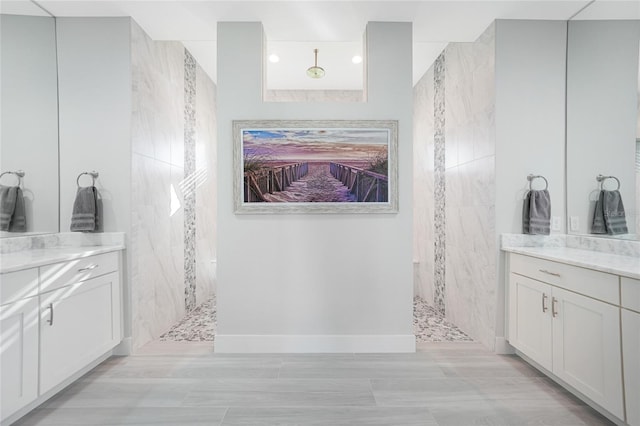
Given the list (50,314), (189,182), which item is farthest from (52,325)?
(189,182)

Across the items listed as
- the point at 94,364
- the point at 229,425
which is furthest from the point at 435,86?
the point at 94,364

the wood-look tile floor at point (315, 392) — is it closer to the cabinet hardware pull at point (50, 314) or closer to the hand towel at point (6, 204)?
the cabinet hardware pull at point (50, 314)

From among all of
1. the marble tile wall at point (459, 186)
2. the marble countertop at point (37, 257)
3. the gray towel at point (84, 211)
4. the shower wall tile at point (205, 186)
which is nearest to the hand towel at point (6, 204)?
the marble countertop at point (37, 257)

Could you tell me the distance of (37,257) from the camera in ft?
6.47

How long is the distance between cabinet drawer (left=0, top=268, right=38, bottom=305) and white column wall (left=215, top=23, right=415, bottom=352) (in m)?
1.17

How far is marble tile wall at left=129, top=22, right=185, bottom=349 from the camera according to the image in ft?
8.85

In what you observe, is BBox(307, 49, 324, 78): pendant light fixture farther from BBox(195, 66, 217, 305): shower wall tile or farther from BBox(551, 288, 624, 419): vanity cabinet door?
BBox(551, 288, 624, 419): vanity cabinet door

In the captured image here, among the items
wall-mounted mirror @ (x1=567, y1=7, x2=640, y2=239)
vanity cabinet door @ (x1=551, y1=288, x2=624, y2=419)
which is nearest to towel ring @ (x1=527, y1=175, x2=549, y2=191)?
wall-mounted mirror @ (x1=567, y1=7, x2=640, y2=239)

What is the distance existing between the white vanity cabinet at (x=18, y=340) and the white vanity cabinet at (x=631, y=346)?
3.09m

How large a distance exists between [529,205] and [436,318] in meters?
1.60

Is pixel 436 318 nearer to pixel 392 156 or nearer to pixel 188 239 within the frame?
pixel 392 156

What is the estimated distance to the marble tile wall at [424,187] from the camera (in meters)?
3.99

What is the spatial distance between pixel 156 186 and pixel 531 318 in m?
3.34

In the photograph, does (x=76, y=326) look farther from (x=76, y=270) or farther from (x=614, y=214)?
(x=614, y=214)
